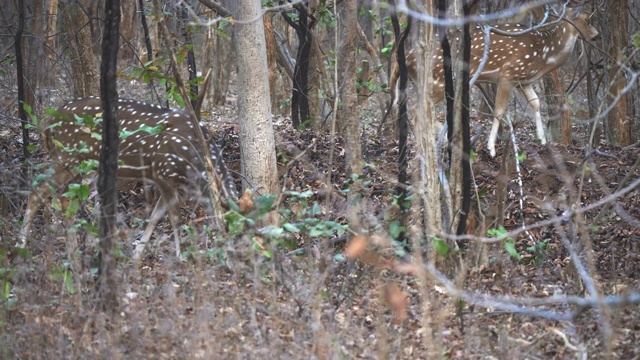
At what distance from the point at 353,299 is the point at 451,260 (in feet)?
3.43

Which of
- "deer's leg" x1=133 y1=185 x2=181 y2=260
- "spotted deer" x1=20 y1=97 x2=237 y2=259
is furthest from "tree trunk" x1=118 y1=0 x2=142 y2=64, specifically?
"deer's leg" x1=133 y1=185 x2=181 y2=260

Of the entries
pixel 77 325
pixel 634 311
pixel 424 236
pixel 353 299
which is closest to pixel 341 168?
pixel 424 236

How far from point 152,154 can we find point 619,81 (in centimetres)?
564

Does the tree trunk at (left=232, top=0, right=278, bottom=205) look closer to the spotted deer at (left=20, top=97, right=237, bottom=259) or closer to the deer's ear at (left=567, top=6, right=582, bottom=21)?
the spotted deer at (left=20, top=97, right=237, bottom=259)

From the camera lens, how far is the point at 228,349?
4.57 meters

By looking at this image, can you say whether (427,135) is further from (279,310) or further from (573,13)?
(573,13)

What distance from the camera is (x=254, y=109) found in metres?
7.53

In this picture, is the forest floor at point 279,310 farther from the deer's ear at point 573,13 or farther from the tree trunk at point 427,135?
the deer's ear at point 573,13

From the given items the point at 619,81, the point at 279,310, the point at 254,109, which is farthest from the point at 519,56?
the point at 279,310

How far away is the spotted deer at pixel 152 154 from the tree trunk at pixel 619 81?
5304mm

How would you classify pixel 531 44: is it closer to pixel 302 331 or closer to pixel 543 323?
pixel 543 323

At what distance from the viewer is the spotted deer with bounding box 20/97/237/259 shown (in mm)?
7316

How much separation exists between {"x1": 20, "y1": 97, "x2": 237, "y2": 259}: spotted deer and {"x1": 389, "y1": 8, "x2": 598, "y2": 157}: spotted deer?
3940 mm

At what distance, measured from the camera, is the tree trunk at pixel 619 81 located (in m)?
10.3
